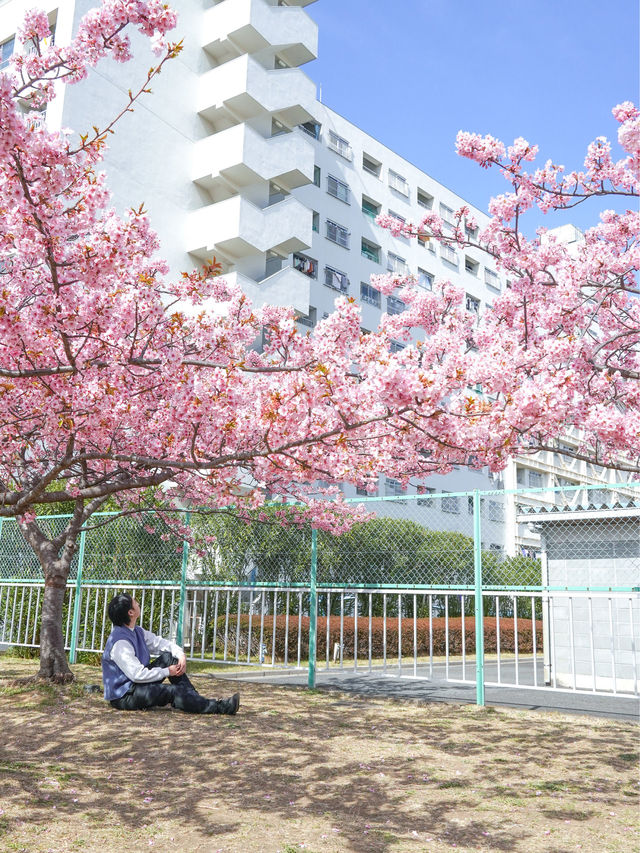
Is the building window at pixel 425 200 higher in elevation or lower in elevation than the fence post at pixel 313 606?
higher

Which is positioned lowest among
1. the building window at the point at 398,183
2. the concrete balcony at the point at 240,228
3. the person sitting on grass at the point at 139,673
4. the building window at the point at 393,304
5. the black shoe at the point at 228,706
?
the black shoe at the point at 228,706

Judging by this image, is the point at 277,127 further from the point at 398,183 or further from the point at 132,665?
the point at 132,665

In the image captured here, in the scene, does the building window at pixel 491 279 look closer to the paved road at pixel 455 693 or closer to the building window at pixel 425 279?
the building window at pixel 425 279

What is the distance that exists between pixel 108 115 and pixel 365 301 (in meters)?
14.4

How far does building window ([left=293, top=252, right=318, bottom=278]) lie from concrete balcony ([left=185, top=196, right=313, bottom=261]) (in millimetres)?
3583

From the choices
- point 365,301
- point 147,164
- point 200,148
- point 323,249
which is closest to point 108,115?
point 147,164

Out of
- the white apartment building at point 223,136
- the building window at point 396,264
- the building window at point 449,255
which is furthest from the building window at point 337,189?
the building window at point 449,255

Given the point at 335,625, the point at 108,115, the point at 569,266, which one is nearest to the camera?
the point at 569,266

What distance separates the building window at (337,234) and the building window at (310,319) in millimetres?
3935

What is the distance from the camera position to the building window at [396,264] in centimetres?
3606

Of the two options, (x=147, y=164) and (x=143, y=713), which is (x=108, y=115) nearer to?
(x=147, y=164)

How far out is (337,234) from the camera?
32594 millimetres

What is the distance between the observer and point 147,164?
23.2 metres

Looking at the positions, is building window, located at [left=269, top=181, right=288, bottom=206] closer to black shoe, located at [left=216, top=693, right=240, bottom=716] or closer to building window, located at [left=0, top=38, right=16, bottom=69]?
building window, located at [left=0, top=38, right=16, bottom=69]
